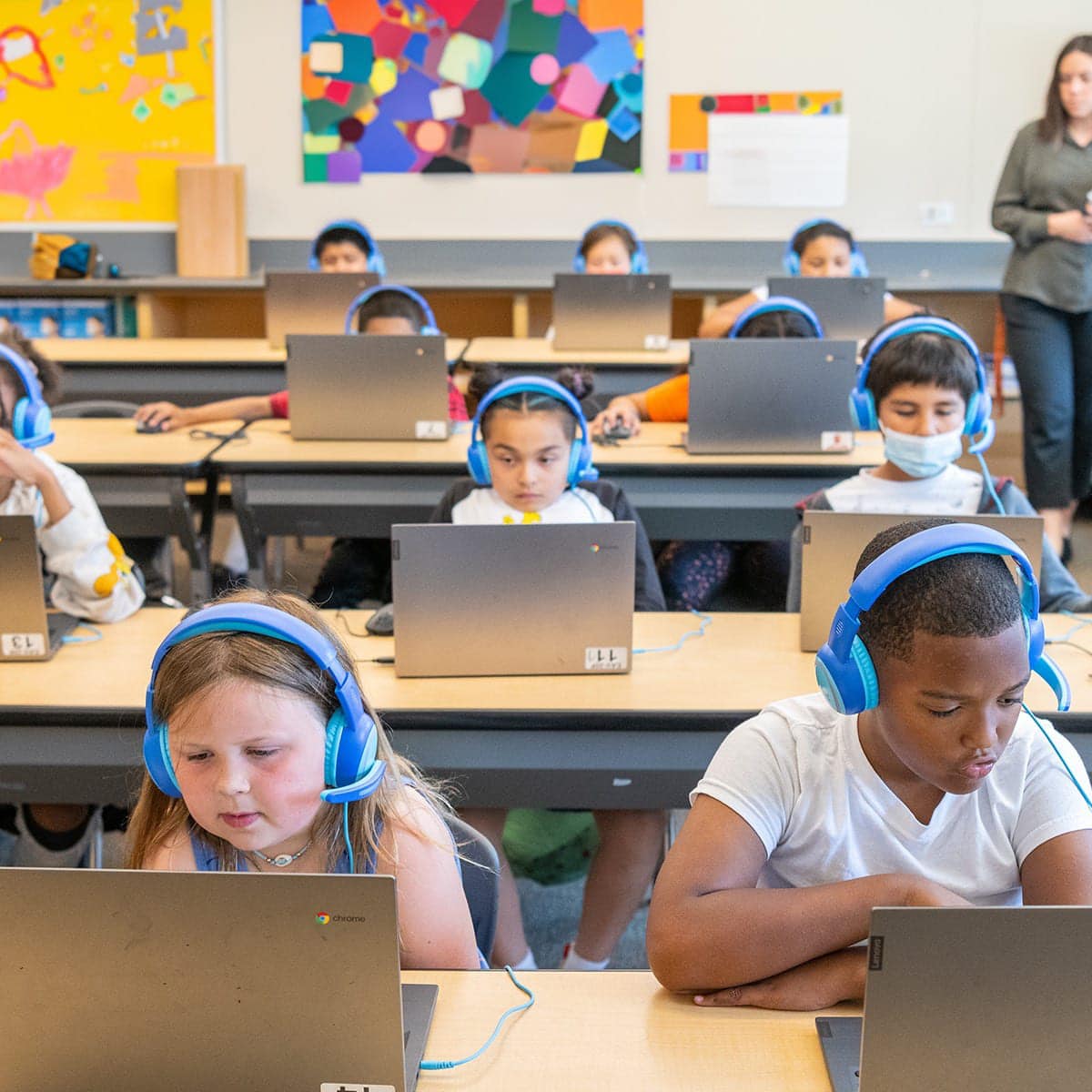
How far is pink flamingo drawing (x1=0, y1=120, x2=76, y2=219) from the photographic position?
6141mm

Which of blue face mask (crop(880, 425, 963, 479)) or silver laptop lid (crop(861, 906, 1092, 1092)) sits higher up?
blue face mask (crop(880, 425, 963, 479))

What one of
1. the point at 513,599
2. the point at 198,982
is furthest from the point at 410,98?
the point at 198,982

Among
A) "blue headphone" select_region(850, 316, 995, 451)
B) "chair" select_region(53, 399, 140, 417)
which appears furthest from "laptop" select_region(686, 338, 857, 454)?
"chair" select_region(53, 399, 140, 417)

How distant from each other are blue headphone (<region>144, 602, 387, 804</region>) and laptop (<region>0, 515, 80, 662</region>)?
2.45 feet

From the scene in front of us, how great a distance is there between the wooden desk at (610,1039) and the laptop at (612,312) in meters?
3.37

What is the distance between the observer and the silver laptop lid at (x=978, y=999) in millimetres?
897

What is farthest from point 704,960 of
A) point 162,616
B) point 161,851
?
point 162,616

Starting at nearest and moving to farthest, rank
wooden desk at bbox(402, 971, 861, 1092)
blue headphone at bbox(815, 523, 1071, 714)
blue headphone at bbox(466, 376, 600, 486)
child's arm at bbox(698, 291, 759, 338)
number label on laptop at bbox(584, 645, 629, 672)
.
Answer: wooden desk at bbox(402, 971, 861, 1092) → blue headphone at bbox(815, 523, 1071, 714) → number label on laptop at bbox(584, 645, 629, 672) → blue headphone at bbox(466, 376, 600, 486) → child's arm at bbox(698, 291, 759, 338)

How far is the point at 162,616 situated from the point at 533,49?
4430 millimetres

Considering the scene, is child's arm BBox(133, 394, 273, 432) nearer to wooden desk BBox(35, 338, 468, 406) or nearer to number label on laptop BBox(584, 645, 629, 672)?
wooden desk BBox(35, 338, 468, 406)

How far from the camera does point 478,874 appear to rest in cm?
139

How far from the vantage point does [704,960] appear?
1.16 m

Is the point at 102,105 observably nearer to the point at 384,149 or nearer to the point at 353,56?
the point at 353,56

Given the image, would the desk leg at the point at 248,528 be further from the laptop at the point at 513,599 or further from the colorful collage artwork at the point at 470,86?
the colorful collage artwork at the point at 470,86
